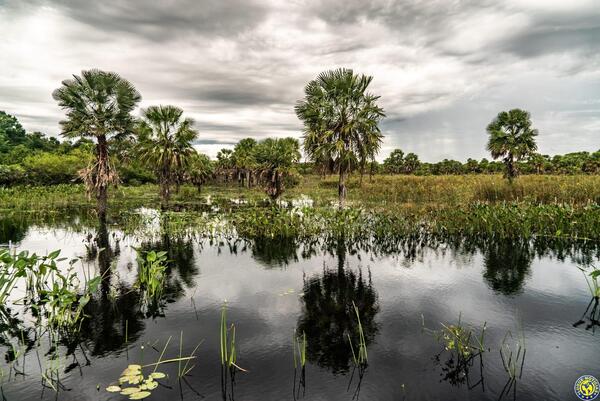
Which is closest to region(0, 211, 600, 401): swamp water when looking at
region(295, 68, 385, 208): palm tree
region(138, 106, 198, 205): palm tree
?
region(295, 68, 385, 208): palm tree

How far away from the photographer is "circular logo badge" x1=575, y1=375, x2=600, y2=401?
4.76 metres

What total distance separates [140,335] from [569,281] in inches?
470

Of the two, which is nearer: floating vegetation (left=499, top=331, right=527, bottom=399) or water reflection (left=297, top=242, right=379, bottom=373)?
floating vegetation (left=499, top=331, right=527, bottom=399)

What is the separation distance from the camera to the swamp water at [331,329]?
5.00 metres

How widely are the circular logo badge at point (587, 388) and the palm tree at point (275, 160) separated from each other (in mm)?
23815

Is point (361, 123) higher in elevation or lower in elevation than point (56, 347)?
higher

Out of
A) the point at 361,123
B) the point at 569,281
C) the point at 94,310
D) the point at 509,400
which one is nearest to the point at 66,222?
the point at 94,310

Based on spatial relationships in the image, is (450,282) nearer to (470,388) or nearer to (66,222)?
(470,388)

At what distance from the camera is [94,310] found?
772 cm

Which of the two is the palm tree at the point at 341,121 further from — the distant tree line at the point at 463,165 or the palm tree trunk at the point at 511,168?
the distant tree line at the point at 463,165

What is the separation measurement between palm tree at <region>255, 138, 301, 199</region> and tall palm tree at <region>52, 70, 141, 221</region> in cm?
1011

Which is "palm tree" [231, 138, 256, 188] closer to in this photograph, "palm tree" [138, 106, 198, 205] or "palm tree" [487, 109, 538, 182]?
"palm tree" [138, 106, 198, 205]

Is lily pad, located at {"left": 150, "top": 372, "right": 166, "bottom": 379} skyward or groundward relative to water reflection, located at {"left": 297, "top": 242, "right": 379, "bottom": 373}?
skyward

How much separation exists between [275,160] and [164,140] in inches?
366
